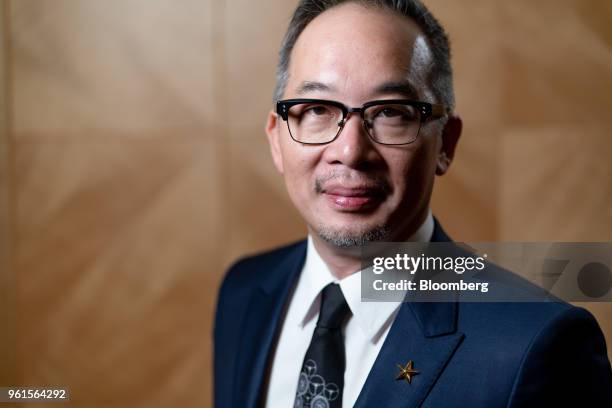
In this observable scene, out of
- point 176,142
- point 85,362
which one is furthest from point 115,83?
point 85,362

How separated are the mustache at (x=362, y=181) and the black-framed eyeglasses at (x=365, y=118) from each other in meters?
0.06

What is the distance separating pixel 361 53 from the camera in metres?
1.00

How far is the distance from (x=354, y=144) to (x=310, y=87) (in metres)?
0.12

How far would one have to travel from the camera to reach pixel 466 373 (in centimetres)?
98

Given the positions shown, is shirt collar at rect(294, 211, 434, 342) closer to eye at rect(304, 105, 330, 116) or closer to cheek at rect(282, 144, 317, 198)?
cheek at rect(282, 144, 317, 198)

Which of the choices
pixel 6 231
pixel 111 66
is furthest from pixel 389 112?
pixel 6 231

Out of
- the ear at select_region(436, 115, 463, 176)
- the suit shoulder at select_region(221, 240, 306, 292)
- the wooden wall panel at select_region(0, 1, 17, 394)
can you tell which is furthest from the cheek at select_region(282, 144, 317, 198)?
the wooden wall panel at select_region(0, 1, 17, 394)

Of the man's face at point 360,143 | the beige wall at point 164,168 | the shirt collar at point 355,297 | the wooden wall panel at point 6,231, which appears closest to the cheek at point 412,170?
the man's face at point 360,143

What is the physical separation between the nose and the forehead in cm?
4

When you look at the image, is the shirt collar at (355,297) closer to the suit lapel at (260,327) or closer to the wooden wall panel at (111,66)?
the suit lapel at (260,327)

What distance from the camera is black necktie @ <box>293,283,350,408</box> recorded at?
109 centimetres

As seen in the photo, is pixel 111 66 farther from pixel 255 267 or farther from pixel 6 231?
pixel 255 267

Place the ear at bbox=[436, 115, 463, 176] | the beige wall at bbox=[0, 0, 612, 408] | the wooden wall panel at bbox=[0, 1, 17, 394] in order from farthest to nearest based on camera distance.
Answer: the wooden wall panel at bbox=[0, 1, 17, 394] → the beige wall at bbox=[0, 0, 612, 408] → the ear at bbox=[436, 115, 463, 176]

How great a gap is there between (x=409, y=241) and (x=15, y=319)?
1.57 m
